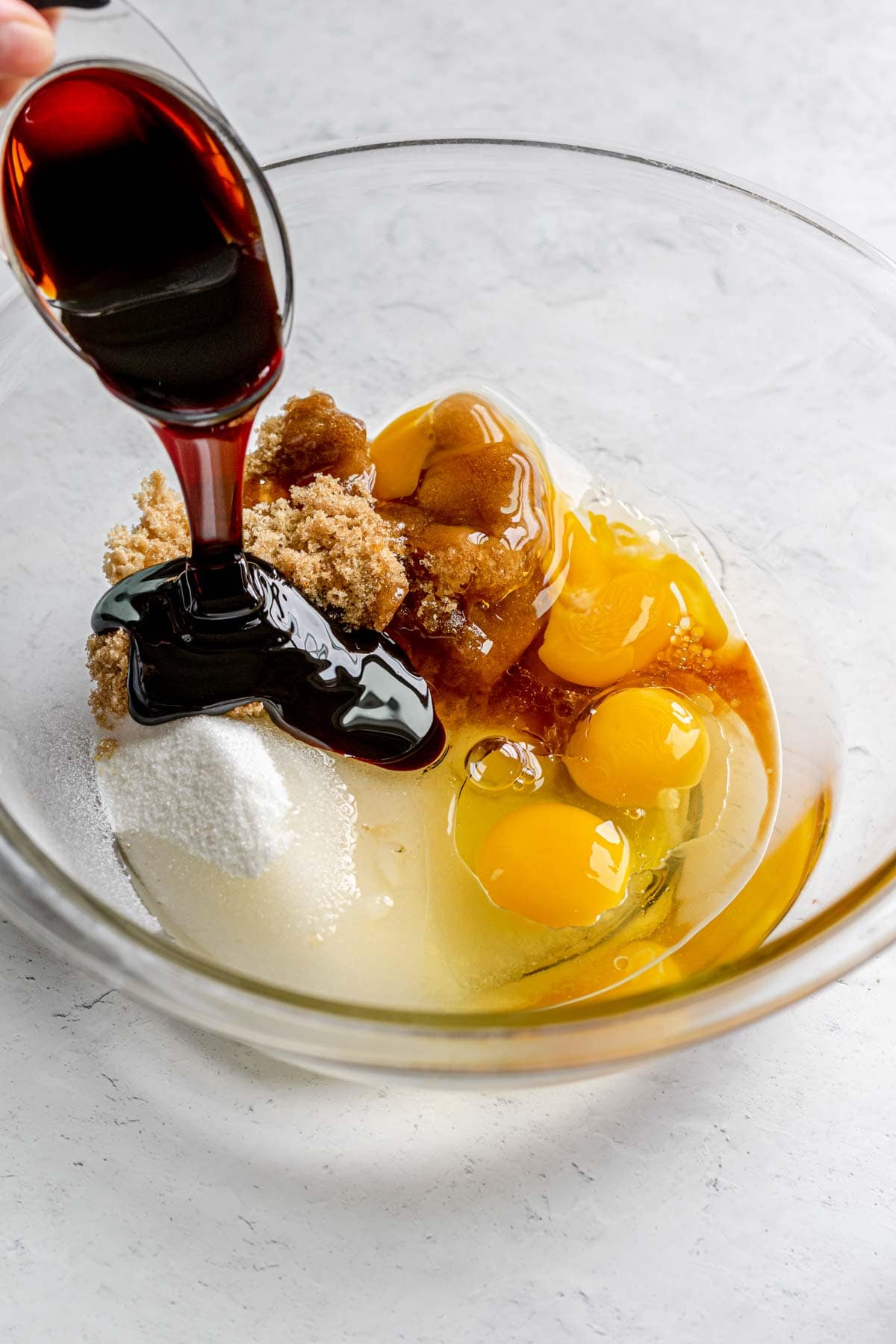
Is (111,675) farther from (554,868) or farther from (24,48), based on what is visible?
(24,48)

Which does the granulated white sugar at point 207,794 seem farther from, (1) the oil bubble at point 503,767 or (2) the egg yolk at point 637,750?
(2) the egg yolk at point 637,750

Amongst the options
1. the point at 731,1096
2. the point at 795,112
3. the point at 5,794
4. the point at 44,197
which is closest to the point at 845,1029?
the point at 731,1096

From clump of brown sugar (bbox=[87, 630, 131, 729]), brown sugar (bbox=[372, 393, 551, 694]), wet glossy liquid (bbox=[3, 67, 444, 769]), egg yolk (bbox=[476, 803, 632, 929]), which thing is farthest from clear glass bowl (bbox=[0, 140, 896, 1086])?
wet glossy liquid (bbox=[3, 67, 444, 769])

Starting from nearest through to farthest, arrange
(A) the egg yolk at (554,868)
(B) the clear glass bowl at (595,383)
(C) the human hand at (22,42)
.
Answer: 1. (C) the human hand at (22,42)
2. (A) the egg yolk at (554,868)
3. (B) the clear glass bowl at (595,383)

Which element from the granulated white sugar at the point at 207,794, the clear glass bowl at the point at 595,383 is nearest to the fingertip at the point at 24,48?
the clear glass bowl at the point at 595,383

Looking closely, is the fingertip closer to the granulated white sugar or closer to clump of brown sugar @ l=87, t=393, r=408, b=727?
clump of brown sugar @ l=87, t=393, r=408, b=727

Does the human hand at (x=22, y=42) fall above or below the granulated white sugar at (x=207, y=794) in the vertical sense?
above
